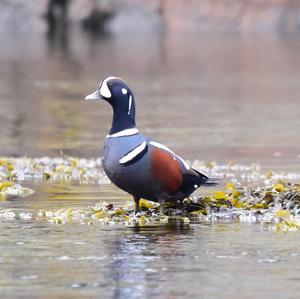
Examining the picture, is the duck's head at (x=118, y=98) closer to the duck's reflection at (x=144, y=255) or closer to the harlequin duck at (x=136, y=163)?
the harlequin duck at (x=136, y=163)

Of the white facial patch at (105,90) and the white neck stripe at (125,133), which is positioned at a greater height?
the white facial patch at (105,90)

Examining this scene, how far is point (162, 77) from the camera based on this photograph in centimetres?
3856

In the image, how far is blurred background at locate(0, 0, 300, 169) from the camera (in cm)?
2203

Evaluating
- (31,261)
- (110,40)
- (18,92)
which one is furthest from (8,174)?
(110,40)

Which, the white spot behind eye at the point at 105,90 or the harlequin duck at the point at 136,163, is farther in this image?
the white spot behind eye at the point at 105,90

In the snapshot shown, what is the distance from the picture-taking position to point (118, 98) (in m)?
12.3

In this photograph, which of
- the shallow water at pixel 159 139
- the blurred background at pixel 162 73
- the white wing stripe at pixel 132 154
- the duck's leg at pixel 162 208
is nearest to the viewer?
the shallow water at pixel 159 139

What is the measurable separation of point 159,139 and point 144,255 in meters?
11.7

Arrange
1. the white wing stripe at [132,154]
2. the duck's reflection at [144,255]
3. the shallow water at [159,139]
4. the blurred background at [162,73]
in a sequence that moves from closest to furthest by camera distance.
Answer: the duck's reflection at [144,255] < the shallow water at [159,139] < the white wing stripe at [132,154] < the blurred background at [162,73]

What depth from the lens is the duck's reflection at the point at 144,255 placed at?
912 centimetres

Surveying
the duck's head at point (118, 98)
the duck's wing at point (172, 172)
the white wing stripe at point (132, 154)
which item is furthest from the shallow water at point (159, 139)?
the duck's head at point (118, 98)

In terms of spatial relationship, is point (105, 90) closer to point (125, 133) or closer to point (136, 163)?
point (125, 133)

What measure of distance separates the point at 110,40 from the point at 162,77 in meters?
23.0

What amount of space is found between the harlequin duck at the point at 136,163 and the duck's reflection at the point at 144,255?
31cm
